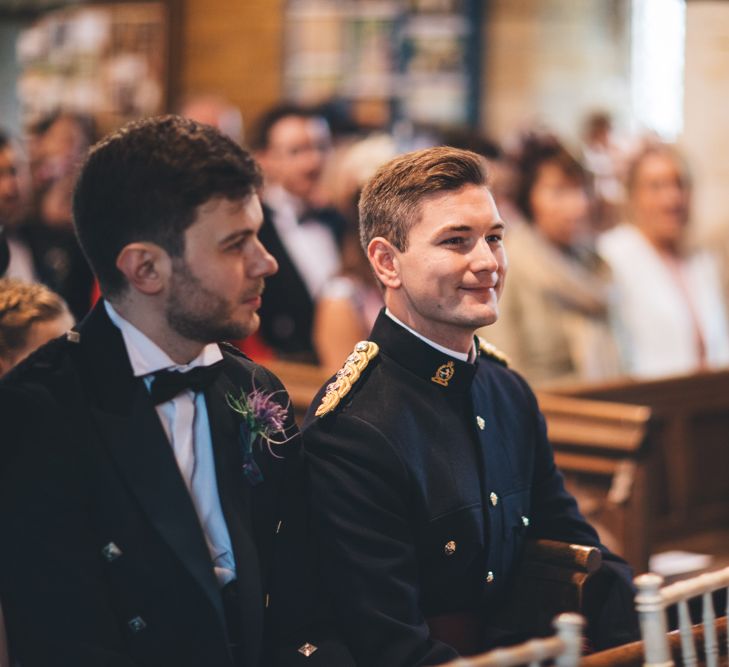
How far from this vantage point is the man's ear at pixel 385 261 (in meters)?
2.30

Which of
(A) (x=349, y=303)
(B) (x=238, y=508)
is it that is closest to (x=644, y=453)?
(A) (x=349, y=303)

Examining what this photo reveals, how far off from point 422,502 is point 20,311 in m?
0.93

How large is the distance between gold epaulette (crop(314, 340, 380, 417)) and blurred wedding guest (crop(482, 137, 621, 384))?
2430mm

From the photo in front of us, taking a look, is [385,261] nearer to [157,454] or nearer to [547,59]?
[157,454]

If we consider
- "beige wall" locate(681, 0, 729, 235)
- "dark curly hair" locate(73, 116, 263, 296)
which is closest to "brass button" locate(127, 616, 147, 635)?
"dark curly hair" locate(73, 116, 263, 296)

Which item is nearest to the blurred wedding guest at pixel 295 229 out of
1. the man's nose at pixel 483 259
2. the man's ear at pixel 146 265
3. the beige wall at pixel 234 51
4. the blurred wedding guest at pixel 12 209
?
the blurred wedding guest at pixel 12 209

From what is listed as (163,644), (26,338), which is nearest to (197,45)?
(26,338)

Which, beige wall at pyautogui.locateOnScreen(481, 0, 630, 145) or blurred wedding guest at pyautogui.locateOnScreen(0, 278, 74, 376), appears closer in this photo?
blurred wedding guest at pyautogui.locateOnScreen(0, 278, 74, 376)

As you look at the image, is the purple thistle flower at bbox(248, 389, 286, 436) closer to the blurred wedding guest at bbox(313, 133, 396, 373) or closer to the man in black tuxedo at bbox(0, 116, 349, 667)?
the man in black tuxedo at bbox(0, 116, 349, 667)

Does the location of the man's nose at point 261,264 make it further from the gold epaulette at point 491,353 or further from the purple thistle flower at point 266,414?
the gold epaulette at point 491,353

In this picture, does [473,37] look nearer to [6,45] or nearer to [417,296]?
[6,45]

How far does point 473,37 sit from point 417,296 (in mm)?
8154

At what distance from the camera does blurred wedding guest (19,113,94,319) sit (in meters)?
4.34

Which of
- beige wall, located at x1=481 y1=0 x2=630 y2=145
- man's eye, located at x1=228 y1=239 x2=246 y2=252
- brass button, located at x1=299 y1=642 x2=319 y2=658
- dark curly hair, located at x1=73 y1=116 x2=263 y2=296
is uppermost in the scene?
beige wall, located at x1=481 y1=0 x2=630 y2=145
